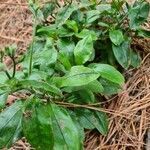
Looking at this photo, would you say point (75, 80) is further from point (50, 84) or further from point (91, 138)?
point (91, 138)

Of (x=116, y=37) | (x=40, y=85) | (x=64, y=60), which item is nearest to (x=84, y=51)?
(x=64, y=60)

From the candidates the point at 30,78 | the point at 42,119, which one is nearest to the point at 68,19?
the point at 30,78

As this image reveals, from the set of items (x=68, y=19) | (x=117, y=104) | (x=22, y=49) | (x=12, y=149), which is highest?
(x=68, y=19)

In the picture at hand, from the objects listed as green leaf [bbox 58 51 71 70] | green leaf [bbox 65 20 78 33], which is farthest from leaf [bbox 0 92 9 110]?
green leaf [bbox 65 20 78 33]

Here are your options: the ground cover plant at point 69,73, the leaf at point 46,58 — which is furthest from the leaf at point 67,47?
the leaf at point 46,58

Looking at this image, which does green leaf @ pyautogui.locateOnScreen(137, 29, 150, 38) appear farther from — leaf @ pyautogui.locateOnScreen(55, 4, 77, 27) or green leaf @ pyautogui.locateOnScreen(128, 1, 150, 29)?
leaf @ pyautogui.locateOnScreen(55, 4, 77, 27)

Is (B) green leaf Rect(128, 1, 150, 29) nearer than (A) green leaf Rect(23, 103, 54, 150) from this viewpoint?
No
